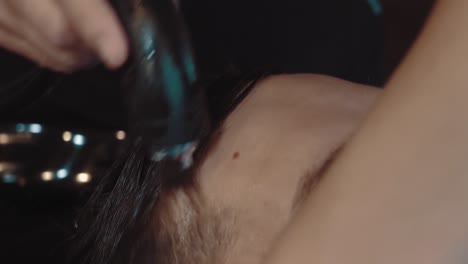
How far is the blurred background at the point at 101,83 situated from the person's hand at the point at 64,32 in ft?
0.53

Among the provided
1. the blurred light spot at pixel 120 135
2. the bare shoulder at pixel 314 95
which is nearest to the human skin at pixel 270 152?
the bare shoulder at pixel 314 95

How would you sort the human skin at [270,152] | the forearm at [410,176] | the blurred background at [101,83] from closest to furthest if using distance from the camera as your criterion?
the forearm at [410,176], the human skin at [270,152], the blurred background at [101,83]

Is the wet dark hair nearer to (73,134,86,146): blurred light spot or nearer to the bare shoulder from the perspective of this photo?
the bare shoulder

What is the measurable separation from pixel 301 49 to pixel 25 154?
35 centimetres

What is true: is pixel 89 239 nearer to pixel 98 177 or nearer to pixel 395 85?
pixel 98 177

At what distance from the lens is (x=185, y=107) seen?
389 mm

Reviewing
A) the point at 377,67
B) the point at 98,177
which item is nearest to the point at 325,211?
the point at 98,177

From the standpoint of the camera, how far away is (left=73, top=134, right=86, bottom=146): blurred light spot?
70cm

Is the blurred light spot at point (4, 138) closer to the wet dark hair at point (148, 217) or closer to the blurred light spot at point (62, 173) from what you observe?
the blurred light spot at point (62, 173)

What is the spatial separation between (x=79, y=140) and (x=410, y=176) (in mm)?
467

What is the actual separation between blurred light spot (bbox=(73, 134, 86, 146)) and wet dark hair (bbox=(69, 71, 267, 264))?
0.18 meters

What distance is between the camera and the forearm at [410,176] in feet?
1.03

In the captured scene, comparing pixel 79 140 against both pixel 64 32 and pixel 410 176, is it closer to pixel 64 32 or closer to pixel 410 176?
pixel 64 32

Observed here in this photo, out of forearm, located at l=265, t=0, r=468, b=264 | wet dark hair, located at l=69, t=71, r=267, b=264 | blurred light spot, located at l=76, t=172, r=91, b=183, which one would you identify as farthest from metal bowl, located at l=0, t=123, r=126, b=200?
forearm, located at l=265, t=0, r=468, b=264
